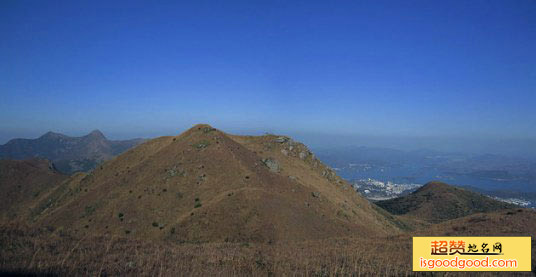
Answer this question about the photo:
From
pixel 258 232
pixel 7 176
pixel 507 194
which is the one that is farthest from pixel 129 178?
pixel 507 194

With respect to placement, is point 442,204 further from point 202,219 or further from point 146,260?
point 146,260

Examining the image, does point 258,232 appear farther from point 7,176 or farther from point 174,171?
point 7,176

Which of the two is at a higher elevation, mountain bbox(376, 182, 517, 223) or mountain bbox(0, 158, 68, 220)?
mountain bbox(0, 158, 68, 220)

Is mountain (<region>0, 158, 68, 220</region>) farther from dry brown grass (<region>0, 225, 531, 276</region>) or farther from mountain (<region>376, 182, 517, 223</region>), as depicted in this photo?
mountain (<region>376, 182, 517, 223</region>)

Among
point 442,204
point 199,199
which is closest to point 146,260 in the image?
point 199,199

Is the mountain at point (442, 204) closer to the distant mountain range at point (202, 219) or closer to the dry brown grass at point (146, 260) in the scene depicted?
the distant mountain range at point (202, 219)

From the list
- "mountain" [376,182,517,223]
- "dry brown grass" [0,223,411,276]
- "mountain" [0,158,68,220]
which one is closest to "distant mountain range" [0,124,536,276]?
"dry brown grass" [0,223,411,276]
